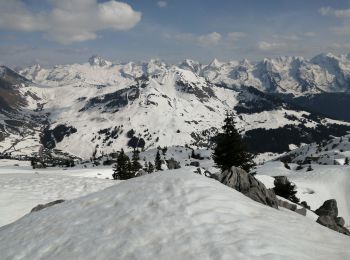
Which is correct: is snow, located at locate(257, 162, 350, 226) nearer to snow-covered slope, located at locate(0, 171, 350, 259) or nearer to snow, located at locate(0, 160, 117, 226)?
snow, located at locate(0, 160, 117, 226)

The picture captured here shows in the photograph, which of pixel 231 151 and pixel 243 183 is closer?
pixel 243 183

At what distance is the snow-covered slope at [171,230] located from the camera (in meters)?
11.6

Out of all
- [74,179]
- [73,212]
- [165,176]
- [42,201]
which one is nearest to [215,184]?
[165,176]

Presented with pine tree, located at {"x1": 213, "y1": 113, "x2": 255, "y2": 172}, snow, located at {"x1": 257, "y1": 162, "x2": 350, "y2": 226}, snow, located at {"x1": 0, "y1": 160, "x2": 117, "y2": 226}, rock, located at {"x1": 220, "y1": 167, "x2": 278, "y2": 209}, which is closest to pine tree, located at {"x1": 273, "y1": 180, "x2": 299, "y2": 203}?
pine tree, located at {"x1": 213, "y1": 113, "x2": 255, "y2": 172}

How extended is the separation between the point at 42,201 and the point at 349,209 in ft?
234

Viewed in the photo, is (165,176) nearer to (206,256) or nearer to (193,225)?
(193,225)

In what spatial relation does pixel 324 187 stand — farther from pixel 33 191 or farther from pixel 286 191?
pixel 33 191

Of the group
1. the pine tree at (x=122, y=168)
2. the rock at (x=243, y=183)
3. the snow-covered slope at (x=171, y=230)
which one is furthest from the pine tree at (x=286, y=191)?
the pine tree at (x=122, y=168)

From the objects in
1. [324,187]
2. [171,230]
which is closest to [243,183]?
[171,230]

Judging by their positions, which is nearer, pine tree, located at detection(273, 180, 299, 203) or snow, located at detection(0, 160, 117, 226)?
snow, located at detection(0, 160, 117, 226)

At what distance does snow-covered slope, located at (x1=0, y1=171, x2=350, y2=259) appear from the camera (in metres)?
11.6

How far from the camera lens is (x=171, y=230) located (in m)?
13.1

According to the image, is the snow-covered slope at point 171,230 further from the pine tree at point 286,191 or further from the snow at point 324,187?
the snow at point 324,187

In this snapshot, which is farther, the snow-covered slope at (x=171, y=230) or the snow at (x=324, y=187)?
the snow at (x=324, y=187)
